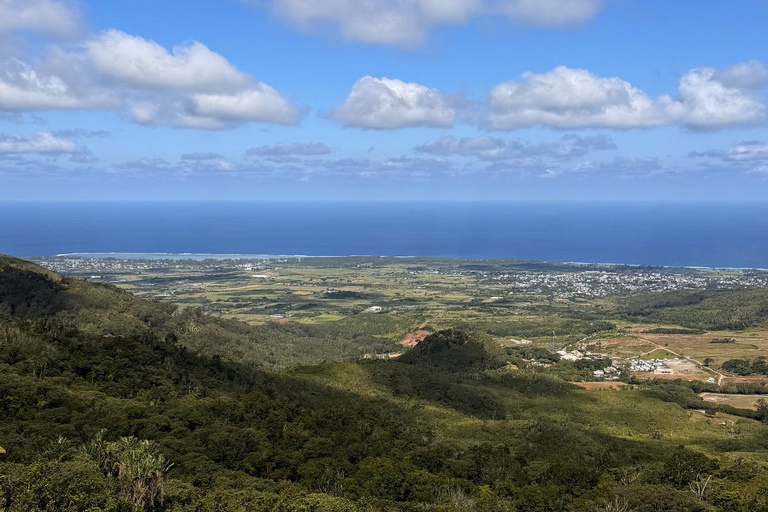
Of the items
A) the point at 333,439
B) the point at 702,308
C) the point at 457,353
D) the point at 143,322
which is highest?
the point at 143,322

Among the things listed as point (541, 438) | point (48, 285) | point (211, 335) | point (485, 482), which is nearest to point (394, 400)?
point (541, 438)

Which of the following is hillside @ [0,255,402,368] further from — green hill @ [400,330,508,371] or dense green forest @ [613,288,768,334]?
dense green forest @ [613,288,768,334]

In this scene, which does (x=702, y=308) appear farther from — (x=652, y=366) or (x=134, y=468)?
(x=134, y=468)

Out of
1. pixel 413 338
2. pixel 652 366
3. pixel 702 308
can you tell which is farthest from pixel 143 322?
pixel 702 308

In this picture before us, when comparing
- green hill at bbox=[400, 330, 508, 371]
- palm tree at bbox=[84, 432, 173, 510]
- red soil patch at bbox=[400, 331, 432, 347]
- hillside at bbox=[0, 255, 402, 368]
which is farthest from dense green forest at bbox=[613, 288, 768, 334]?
palm tree at bbox=[84, 432, 173, 510]

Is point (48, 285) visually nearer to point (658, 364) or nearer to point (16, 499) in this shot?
point (16, 499)
